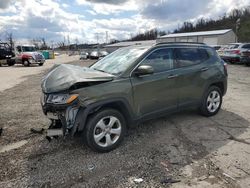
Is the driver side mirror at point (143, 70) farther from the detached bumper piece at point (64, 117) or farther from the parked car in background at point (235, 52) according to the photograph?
the parked car in background at point (235, 52)

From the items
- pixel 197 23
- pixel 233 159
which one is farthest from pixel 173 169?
pixel 197 23

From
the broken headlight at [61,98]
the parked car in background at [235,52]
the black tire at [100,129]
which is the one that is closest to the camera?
the broken headlight at [61,98]

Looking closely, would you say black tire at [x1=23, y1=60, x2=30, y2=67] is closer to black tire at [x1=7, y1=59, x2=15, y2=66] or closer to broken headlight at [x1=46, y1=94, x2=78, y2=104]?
black tire at [x1=7, y1=59, x2=15, y2=66]

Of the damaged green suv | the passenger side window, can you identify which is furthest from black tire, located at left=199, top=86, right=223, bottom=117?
the passenger side window

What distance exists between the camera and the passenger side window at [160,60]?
4121 millimetres

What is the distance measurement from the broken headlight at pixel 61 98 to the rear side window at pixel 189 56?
236cm

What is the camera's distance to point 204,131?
14.6 feet

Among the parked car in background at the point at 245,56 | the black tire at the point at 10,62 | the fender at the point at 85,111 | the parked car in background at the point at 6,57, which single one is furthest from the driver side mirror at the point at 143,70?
the black tire at the point at 10,62

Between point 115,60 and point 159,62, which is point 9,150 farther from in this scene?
point 159,62

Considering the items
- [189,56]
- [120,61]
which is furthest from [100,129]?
[189,56]

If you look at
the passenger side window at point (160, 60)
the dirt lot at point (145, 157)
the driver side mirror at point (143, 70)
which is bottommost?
the dirt lot at point (145, 157)

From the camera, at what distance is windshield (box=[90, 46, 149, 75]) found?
3992 mm

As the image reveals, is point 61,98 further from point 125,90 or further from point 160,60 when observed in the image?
point 160,60

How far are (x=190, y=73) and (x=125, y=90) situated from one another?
1.74 metres
